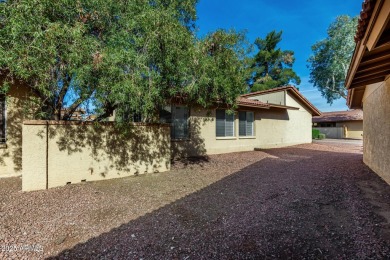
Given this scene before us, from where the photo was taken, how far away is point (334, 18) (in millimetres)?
26203

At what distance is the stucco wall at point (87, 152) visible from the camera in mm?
5594

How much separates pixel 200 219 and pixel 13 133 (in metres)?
6.95

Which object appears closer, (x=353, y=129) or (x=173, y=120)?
(x=173, y=120)

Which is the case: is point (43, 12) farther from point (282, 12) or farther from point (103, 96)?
point (282, 12)

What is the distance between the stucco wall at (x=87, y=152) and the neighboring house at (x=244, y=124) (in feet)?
8.52

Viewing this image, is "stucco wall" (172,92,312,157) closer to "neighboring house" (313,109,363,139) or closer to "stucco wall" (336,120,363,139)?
"neighboring house" (313,109,363,139)

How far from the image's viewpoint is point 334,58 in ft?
86.7

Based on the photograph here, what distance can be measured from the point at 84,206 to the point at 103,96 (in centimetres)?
250

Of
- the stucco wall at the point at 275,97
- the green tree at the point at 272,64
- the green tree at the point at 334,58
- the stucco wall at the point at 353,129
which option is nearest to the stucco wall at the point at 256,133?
the stucco wall at the point at 275,97

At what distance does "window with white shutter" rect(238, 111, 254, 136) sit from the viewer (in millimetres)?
13562

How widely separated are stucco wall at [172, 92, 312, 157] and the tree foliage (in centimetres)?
277

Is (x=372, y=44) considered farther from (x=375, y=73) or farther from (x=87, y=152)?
(x=87, y=152)

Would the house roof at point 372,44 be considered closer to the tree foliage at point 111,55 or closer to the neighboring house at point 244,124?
the tree foliage at point 111,55

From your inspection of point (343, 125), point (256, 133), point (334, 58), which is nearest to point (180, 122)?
point (256, 133)
